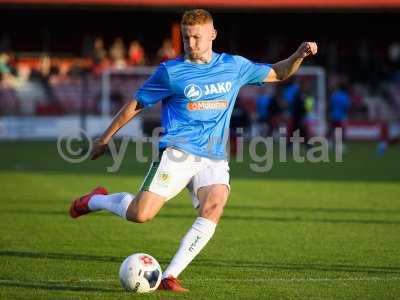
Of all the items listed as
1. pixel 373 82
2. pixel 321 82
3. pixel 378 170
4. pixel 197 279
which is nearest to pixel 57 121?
pixel 321 82

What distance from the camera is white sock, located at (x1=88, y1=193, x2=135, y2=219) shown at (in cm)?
824

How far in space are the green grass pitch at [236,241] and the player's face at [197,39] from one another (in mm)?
1975

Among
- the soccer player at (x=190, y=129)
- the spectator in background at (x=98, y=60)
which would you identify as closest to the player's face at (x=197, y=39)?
the soccer player at (x=190, y=129)

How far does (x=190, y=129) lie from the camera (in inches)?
318

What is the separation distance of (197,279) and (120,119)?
1600 mm

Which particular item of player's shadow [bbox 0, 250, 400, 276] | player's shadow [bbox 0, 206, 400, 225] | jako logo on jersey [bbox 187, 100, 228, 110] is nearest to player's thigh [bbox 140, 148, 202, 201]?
jako logo on jersey [bbox 187, 100, 228, 110]

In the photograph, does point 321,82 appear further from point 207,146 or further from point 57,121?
point 207,146

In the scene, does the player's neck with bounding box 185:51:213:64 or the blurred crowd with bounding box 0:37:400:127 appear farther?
the blurred crowd with bounding box 0:37:400:127

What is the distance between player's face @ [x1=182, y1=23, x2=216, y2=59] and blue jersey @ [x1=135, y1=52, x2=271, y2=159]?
0.14m

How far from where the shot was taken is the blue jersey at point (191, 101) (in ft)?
26.3

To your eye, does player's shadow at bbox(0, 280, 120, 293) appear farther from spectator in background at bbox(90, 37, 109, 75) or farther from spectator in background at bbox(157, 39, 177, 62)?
spectator in background at bbox(90, 37, 109, 75)

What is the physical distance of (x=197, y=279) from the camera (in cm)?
845

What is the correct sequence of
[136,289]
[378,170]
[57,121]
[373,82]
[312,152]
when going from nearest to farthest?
1. [136,289]
2. [378,170]
3. [312,152]
4. [57,121]
5. [373,82]

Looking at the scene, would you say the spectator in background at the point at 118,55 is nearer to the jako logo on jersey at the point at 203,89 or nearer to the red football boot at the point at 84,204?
the red football boot at the point at 84,204
